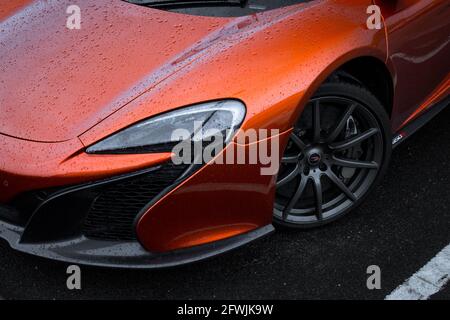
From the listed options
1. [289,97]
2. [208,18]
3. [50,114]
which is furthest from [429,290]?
[50,114]

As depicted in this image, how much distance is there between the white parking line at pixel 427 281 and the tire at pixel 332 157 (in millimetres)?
434

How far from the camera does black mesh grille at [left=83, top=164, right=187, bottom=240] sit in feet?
7.72

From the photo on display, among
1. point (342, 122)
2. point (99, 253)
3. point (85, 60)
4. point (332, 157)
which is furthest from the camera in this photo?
point (332, 157)

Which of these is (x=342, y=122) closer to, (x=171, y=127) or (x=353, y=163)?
(x=353, y=163)

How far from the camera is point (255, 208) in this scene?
2.59m

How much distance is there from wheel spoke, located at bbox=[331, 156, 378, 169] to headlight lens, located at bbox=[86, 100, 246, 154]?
689 millimetres

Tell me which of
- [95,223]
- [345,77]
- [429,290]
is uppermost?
[345,77]

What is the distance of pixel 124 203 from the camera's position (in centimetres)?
240

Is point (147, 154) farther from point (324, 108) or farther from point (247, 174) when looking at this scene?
point (324, 108)

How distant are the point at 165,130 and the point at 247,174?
347 millimetres

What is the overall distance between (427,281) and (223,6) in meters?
1.45
